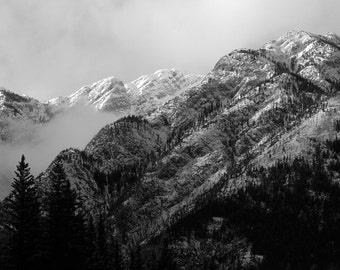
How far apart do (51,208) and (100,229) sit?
329ft

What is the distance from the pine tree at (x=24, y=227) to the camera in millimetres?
63188

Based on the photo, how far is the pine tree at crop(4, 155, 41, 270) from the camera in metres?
63.2

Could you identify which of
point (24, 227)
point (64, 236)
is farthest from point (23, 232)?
point (64, 236)

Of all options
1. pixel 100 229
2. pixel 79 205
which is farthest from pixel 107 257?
pixel 79 205

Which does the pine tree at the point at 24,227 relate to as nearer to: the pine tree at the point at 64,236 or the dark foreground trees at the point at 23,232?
the dark foreground trees at the point at 23,232

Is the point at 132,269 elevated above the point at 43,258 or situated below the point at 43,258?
above

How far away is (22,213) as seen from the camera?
65.9m

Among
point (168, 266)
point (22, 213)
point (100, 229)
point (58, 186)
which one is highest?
point (100, 229)

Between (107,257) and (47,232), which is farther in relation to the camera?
(107,257)

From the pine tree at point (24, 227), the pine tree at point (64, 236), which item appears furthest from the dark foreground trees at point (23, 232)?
the pine tree at point (64, 236)

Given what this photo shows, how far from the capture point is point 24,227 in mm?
64312

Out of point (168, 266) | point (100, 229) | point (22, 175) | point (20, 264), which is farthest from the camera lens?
point (100, 229)

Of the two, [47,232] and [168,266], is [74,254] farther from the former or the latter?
[168,266]

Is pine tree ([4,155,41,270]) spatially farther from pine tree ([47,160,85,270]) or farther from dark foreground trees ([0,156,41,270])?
pine tree ([47,160,85,270])
